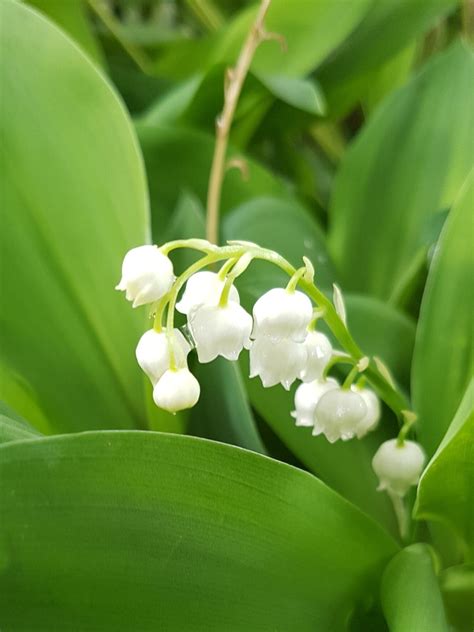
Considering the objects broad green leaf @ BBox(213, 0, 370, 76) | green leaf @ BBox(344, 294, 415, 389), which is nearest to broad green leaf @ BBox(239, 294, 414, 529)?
green leaf @ BBox(344, 294, 415, 389)

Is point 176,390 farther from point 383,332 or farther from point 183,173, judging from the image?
point 183,173

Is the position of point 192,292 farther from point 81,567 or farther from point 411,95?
point 411,95

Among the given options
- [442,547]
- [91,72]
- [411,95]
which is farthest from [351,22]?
[442,547]

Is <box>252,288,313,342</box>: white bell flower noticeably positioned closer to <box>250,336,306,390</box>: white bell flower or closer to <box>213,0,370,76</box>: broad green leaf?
<box>250,336,306,390</box>: white bell flower

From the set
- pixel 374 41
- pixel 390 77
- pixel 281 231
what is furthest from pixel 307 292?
pixel 390 77

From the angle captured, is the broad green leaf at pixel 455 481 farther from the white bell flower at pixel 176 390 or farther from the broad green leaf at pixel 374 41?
the broad green leaf at pixel 374 41

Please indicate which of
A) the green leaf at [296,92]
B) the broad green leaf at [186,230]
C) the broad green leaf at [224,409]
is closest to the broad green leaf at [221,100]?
the green leaf at [296,92]
